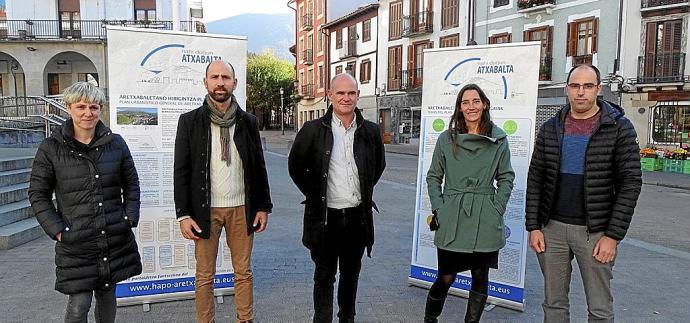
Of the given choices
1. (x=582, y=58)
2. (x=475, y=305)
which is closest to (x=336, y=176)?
(x=475, y=305)

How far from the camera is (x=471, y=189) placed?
341cm

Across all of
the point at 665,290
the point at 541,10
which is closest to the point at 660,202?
the point at 665,290

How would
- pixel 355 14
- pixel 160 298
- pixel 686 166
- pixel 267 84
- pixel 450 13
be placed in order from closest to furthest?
pixel 160 298 < pixel 686 166 < pixel 450 13 < pixel 355 14 < pixel 267 84

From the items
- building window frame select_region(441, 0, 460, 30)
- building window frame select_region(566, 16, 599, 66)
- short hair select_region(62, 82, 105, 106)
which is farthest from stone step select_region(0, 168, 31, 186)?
building window frame select_region(441, 0, 460, 30)

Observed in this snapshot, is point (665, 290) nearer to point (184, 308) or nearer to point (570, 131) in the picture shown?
point (570, 131)

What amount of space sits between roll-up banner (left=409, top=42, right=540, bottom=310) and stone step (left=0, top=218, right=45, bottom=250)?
495cm

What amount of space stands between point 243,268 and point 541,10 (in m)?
23.0

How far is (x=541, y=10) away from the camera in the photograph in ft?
75.8

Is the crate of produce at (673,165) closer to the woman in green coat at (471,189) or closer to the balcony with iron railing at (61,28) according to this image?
the woman in green coat at (471,189)

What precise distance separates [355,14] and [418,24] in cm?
711

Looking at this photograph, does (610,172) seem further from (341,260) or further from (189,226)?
(189,226)

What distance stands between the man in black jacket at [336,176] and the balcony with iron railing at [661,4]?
20.2m

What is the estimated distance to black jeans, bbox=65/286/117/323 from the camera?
312 centimetres

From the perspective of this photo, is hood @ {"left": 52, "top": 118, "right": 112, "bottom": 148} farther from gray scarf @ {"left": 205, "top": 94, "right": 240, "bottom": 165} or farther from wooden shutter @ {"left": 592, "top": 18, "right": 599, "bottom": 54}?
wooden shutter @ {"left": 592, "top": 18, "right": 599, "bottom": 54}
